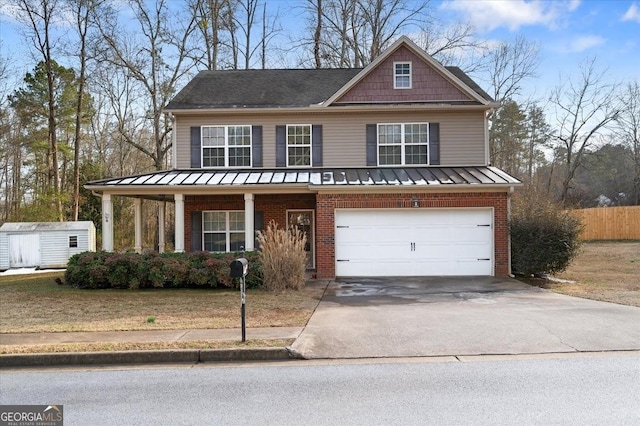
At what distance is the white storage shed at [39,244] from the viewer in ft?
70.0

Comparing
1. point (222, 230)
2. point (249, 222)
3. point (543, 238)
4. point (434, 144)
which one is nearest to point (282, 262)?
point (249, 222)

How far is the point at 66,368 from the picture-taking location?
22.0 feet

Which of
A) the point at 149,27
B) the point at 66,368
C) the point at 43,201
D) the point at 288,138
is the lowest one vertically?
the point at 66,368


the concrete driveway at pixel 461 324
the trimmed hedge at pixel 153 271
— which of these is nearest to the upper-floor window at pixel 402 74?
the concrete driveway at pixel 461 324

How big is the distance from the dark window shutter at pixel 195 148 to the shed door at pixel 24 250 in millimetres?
8927

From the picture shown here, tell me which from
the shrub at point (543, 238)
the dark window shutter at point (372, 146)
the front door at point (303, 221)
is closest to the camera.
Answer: the shrub at point (543, 238)

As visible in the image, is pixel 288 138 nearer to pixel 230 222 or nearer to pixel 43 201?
pixel 230 222

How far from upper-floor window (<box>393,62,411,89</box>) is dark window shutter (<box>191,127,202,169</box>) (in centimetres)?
769

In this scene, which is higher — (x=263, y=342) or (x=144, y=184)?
(x=144, y=184)

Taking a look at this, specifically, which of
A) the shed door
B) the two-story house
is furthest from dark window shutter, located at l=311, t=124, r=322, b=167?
the shed door

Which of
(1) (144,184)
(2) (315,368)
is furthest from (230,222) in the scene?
(2) (315,368)

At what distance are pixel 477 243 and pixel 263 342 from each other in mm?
10361

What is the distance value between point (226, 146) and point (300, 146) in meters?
2.79

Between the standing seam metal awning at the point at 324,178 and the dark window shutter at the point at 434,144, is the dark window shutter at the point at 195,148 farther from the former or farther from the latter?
the dark window shutter at the point at 434,144
